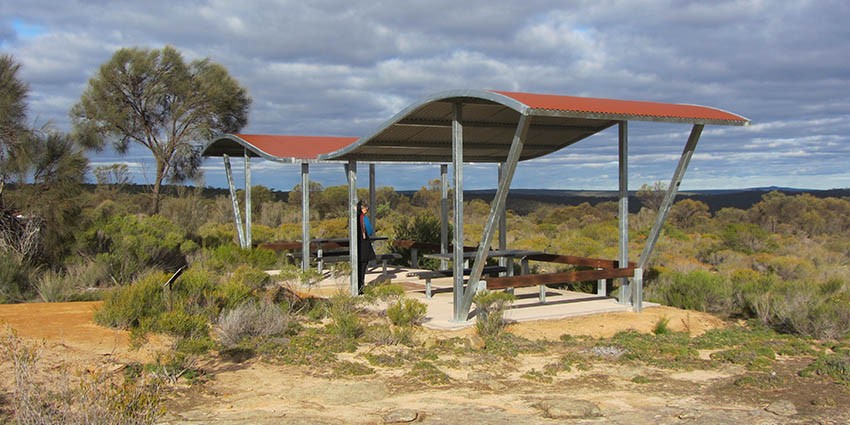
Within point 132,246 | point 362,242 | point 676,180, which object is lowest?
point 132,246

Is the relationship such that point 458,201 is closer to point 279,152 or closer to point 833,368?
point 833,368

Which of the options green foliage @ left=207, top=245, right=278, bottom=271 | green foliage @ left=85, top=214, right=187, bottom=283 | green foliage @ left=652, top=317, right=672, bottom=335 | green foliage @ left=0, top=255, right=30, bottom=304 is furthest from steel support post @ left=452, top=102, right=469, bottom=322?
green foliage @ left=0, top=255, right=30, bottom=304

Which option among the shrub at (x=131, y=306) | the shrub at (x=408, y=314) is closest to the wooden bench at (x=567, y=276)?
the shrub at (x=408, y=314)

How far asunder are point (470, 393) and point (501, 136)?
21.7 ft

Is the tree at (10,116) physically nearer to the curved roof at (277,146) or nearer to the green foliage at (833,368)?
the curved roof at (277,146)

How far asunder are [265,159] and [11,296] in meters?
5.48

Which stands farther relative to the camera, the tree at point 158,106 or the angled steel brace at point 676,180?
the tree at point 158,106

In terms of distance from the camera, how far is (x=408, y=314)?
1020 cm

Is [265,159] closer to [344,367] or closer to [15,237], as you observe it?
[15,237]

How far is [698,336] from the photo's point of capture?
410 inches

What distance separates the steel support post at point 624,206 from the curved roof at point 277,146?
230 inches

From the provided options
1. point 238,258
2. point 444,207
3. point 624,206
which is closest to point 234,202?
point 238,258

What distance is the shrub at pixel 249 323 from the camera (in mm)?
9180

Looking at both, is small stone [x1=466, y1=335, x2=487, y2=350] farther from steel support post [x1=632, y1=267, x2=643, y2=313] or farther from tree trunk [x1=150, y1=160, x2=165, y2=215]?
tree trunk [x1=150, y1=160, x2=165, y2=215]
